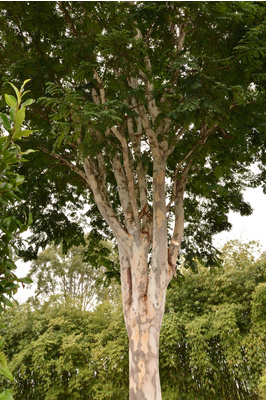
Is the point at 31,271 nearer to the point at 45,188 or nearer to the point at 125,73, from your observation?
the point at 45,188

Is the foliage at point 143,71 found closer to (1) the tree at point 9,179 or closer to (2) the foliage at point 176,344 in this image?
(2) the foliage at point 176,344

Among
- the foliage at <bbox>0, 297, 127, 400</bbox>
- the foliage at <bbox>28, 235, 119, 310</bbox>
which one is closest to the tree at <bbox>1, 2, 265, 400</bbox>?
the foliage at <bbox>0, 297, 127, 400</bbox>

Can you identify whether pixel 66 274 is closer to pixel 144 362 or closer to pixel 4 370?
pixel 144 362

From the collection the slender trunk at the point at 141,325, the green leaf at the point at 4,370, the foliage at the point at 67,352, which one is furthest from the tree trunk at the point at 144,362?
the foliage at the point at 67,352

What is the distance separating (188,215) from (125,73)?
4.04 m

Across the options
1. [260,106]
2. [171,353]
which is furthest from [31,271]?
[260,106]

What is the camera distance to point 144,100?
4.84m

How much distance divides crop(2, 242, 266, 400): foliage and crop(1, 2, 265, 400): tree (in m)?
2.53

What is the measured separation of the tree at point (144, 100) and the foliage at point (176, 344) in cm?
253

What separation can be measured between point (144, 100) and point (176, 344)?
6.63 m

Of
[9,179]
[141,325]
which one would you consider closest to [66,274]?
[141,325]

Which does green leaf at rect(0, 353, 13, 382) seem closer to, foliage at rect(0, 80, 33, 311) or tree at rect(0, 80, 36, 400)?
tree at rect(0, 80, 36, 400)

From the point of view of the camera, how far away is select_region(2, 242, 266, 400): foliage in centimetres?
791

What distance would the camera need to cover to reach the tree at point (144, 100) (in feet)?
13.9
